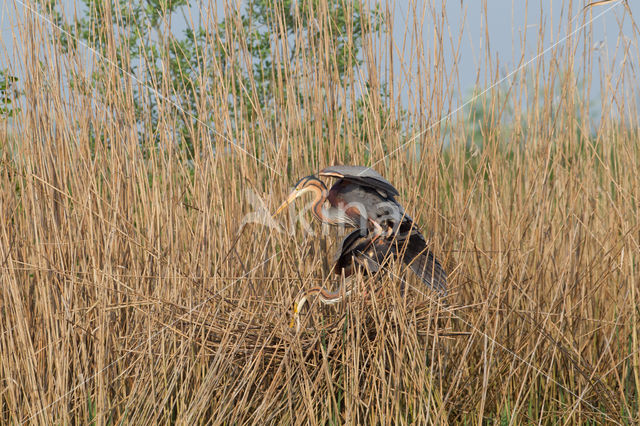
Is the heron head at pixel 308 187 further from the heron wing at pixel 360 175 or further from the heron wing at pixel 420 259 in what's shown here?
the heron wing at pixel 420 259

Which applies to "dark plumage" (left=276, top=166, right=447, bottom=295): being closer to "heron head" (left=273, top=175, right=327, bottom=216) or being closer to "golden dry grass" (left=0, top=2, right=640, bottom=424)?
"heron head" (left=273, top=175, right=327, bottom=216)

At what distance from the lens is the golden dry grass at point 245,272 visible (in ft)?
4.81

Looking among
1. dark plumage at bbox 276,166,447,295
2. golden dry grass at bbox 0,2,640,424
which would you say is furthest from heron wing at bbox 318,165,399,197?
golden dry grass at bbox 0,2,640,424

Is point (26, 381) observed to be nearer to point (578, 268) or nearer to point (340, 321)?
point (340, 321)

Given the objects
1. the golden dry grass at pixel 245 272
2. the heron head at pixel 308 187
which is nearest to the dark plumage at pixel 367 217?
the heron head at pixel 308 187

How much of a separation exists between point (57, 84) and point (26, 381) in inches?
28.5

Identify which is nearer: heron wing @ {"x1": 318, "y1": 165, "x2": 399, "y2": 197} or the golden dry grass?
heron wing @ {"x1": 318, "y1": 165, "x2": 399, "y2": 197}

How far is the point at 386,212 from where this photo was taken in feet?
3.99

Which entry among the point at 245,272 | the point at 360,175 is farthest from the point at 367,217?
the point at 245,272

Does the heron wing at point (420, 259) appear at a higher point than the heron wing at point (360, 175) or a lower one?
lower

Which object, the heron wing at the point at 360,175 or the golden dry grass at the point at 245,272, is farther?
the golden dry grass at the point at 245,272

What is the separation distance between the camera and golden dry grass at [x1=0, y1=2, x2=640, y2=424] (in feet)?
4.81

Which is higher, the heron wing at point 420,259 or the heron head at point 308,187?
the heron head at point 308,187

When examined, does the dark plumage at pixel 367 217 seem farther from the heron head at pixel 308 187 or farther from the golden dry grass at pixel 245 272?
the golden dry grass at pixel 245 272
